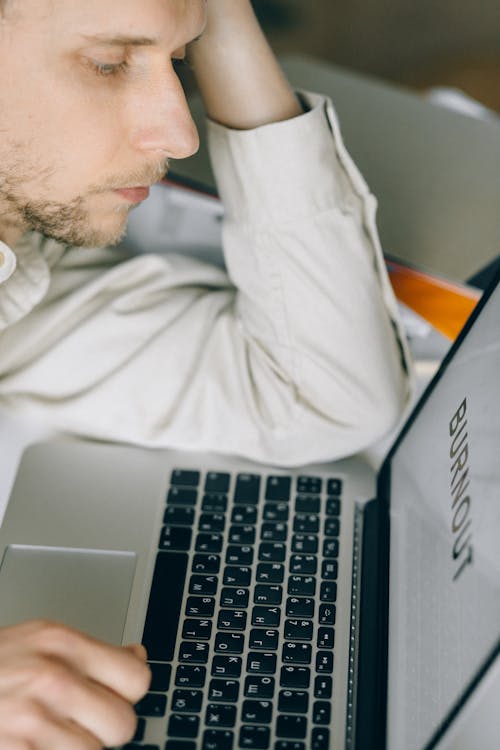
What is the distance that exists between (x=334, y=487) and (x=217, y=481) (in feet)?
0.40

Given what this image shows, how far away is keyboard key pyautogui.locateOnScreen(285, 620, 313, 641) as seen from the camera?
759 mm

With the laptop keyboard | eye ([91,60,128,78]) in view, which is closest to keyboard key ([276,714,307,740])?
the laptop keyboard

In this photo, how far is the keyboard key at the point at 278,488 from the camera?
0.87m

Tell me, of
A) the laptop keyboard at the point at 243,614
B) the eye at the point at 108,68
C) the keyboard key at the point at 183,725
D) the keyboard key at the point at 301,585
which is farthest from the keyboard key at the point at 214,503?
the eye at the point at 108,68

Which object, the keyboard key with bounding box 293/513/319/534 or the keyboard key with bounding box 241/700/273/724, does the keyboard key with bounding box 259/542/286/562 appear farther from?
the keyboard key with bounding box 241/700/273/724

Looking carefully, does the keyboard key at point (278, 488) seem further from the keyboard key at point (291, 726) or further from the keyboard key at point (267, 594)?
the keyboard key at point (291, 726)

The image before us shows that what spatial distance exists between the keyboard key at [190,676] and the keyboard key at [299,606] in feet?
0.32

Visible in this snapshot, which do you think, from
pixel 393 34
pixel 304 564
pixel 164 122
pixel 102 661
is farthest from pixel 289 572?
pixel 393 34

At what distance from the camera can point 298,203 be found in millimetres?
911

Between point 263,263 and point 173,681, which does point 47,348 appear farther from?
point 173,681

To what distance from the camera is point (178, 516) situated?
85 cm

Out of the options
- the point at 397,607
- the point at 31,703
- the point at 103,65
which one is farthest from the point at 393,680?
the point at 103,65

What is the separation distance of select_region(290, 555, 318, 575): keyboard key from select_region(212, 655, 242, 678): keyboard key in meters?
0.11

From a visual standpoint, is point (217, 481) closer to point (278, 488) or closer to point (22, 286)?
point (278, 488)
